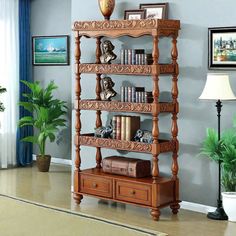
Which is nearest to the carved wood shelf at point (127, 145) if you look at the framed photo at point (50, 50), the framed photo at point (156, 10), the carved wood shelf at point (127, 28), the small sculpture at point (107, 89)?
the small sculpture at point (107, 89)

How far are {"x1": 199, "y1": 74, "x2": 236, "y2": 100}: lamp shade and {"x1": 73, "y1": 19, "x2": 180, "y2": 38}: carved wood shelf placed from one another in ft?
2.37

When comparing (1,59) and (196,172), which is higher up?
(1,59)

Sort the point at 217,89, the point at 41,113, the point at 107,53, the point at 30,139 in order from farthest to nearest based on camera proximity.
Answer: the point at 30,139 → the point at 41,113 → the point at 107,53 → the point at 217,89

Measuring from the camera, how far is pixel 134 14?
6832mm

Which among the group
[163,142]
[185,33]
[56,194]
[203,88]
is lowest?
[56,194]

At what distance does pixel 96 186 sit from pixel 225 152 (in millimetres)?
1603

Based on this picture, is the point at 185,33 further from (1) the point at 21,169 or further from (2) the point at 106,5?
(1) the point at 21,169

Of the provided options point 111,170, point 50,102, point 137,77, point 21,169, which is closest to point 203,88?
point 137,77

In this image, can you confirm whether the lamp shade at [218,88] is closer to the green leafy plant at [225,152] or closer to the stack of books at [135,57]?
the green leafy plant at [225,152]

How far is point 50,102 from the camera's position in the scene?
9.19m

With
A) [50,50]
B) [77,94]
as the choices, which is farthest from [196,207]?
[50,50]

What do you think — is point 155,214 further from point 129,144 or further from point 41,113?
point 41,113

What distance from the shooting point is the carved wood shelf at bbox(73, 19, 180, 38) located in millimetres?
6242

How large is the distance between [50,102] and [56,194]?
208 centimetres
